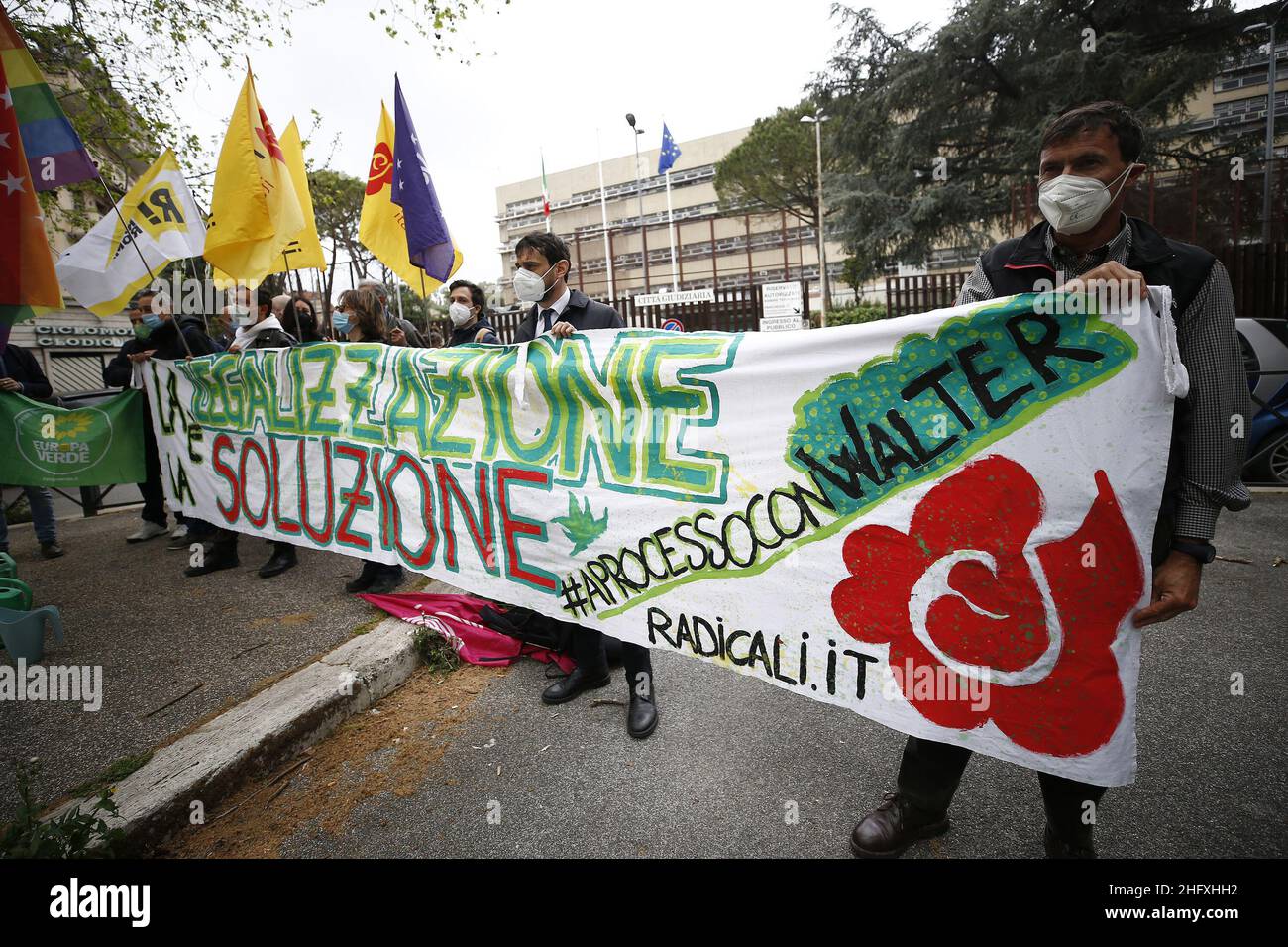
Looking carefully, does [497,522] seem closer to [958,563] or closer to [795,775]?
[795,775]

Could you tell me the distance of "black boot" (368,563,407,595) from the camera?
4230 mm

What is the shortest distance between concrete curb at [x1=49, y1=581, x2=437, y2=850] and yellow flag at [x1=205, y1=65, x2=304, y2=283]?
2624 millimetres

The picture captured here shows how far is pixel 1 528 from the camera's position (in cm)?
497

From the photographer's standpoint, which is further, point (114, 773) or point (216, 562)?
point (216, 562)

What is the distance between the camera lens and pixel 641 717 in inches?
110

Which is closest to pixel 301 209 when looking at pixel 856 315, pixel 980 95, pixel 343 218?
pixel 856 315

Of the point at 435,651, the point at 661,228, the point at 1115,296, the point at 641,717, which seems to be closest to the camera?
the point at 1115,296

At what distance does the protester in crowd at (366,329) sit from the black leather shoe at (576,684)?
5.65ft

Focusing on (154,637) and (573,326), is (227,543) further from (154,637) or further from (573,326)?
(573,326)

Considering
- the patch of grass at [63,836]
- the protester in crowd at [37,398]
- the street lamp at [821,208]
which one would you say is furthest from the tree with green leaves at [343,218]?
the patch of grass at [63,836]

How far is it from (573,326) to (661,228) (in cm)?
3924

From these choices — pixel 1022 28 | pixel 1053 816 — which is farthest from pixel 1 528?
pixel 1022 28
